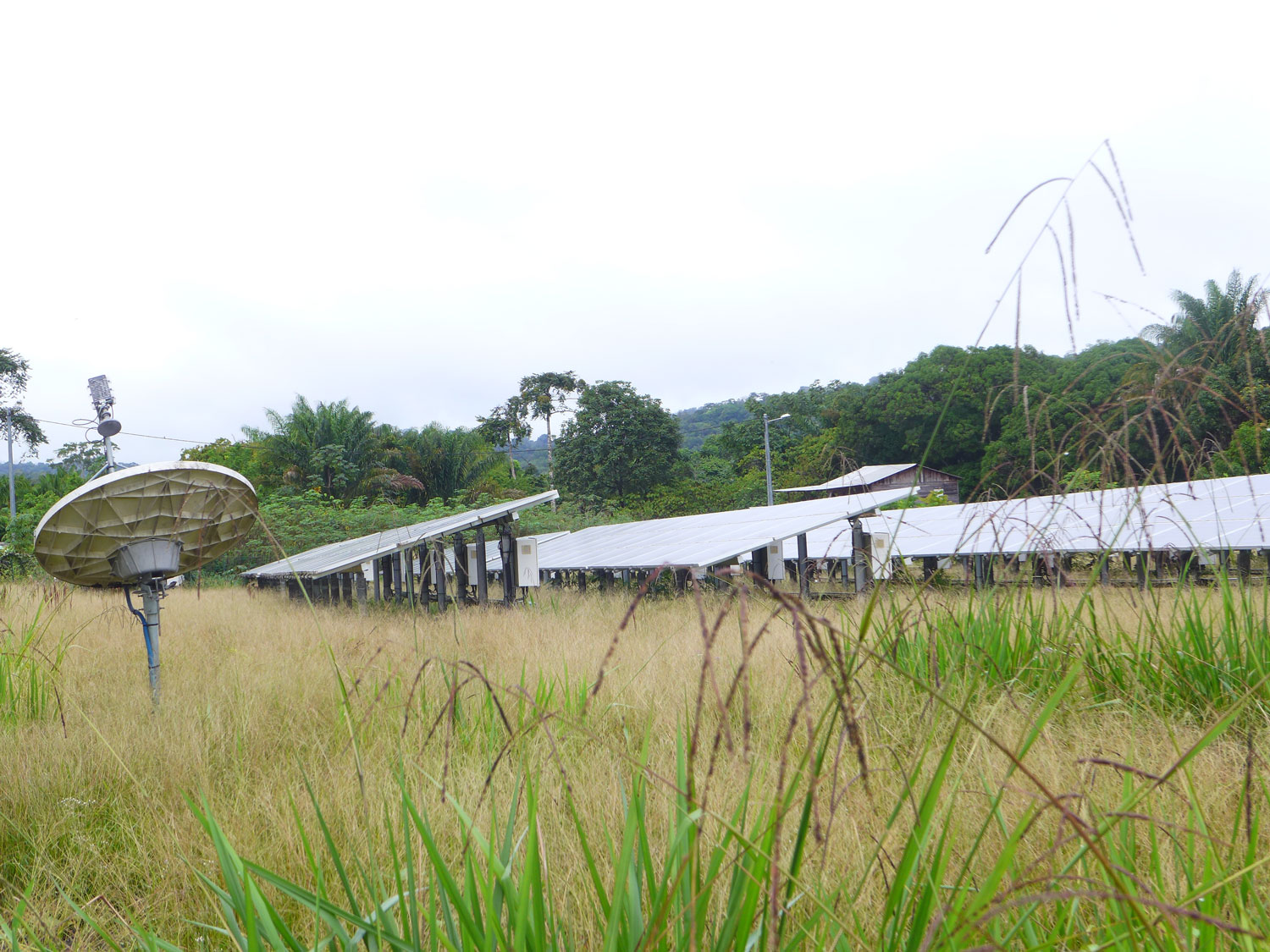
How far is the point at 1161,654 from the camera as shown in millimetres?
3229

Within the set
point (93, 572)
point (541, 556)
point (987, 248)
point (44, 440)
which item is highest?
point (44, 440)

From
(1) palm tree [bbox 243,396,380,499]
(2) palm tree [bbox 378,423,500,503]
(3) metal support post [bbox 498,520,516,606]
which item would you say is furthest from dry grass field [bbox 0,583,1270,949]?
(2) palm tree [bbox 378,423,500,503]

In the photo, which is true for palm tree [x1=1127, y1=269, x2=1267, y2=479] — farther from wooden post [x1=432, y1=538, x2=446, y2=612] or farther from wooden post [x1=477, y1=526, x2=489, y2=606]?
wooden post [x1=477, y1=526, x2=489, y2=606]

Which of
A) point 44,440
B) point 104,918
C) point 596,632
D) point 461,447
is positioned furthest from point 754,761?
point 44,440

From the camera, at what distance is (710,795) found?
2.74 m

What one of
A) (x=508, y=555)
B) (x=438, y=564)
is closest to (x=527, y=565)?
(x=508, y=555)

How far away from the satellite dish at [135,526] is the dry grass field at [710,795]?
74 centimetres

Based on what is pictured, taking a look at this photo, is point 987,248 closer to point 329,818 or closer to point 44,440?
point 329,818

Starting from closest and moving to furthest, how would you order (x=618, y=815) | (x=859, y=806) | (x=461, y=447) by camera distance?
(x=859, y=806) → (x=618, y=815) → (x=461, y=447)

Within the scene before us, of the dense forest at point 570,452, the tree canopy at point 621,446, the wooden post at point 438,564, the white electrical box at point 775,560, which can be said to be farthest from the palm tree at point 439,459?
the wooden post at point 438,564

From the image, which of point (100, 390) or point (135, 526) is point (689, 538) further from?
point (135, 526)

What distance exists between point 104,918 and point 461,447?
106 feet

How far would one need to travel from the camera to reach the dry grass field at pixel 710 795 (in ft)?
3.96

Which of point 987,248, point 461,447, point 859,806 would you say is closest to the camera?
point 987,248
